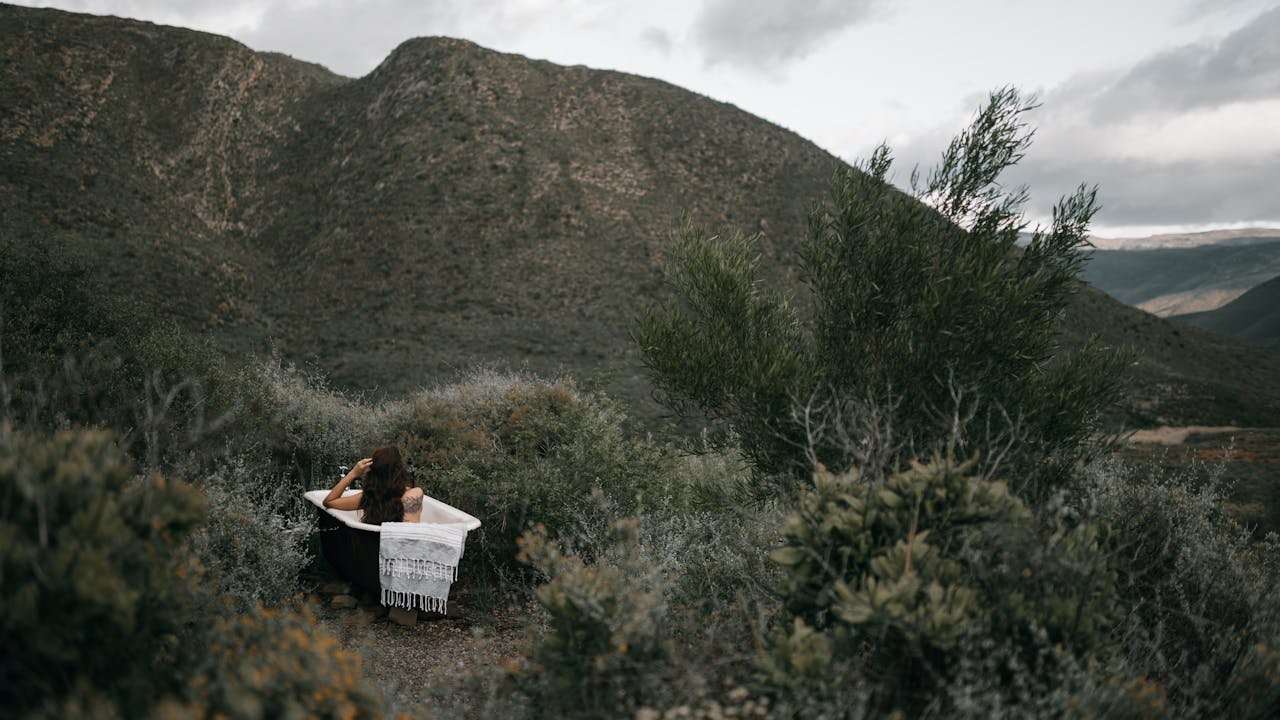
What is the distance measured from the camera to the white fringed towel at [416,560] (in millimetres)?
6273

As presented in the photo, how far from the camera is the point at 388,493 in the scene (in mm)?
6723

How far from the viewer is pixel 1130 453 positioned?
2289cm

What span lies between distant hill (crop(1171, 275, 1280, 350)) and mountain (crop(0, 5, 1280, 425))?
386 ft

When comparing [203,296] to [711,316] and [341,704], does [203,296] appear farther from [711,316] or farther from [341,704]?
[341,704]

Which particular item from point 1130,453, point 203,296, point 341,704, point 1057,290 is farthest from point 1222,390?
point 203,296

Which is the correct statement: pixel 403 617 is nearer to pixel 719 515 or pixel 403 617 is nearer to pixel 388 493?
pixel 388 493

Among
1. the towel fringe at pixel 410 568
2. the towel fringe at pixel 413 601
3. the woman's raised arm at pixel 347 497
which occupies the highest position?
the woman's raised arm at pixel 347 497

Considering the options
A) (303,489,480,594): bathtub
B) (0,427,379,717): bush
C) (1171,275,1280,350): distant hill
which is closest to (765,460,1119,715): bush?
(0,427,379,717): bush

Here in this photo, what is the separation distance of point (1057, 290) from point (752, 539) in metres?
3.45

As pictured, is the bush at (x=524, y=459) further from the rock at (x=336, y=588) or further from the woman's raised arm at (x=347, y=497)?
the rock at (x=336, y=588)

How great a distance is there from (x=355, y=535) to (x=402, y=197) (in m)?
32.8

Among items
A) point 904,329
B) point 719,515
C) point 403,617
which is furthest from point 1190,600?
point 403,617

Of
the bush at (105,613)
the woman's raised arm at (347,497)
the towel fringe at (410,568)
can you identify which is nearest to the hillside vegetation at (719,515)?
the bush at (105,613)

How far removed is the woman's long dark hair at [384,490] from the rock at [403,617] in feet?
2.91
